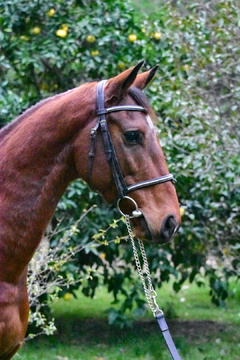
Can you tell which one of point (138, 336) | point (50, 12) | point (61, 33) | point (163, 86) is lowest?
point (138, 336)

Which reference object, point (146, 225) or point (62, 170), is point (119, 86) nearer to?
point (62, 170)

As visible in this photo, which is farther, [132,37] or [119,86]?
[132,37]

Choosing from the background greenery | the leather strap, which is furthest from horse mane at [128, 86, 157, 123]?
the background greenery

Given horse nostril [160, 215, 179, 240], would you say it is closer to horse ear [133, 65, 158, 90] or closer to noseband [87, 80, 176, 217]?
noseband [87, 80, 176, 217]

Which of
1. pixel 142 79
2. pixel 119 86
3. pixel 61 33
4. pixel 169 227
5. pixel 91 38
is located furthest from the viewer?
pixel 91 38

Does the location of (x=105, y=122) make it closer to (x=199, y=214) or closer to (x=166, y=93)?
(x=166, y=93)

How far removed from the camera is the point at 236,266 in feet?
16.3

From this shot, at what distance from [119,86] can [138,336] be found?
3923 mm

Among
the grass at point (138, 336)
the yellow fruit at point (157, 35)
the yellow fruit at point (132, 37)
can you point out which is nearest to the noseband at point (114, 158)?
the yellow fruit at point (132, 37)

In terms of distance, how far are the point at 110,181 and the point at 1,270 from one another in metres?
0.64

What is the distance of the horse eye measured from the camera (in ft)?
6.84

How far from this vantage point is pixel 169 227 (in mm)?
2010

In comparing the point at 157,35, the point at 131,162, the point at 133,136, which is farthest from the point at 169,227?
the point at 157,35

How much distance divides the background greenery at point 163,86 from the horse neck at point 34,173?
199 centimetres
